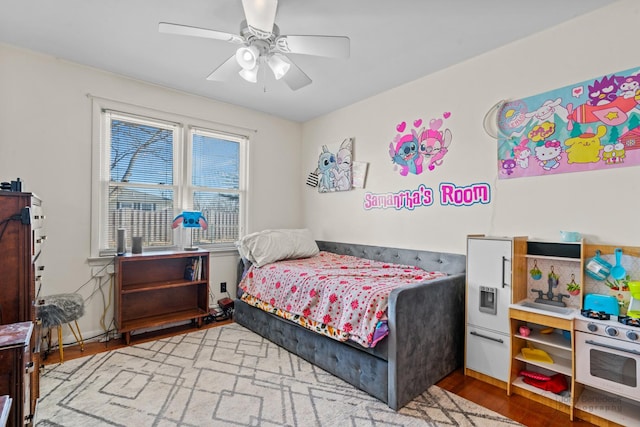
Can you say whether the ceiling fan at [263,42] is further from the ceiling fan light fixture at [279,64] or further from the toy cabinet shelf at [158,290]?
the toy cabinet shelf at [158,290]

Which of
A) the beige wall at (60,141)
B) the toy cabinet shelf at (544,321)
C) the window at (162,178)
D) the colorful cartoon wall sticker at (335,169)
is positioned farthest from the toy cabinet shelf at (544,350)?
the beige wall at (60,141)

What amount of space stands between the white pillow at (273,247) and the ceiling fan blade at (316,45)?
2037 mm

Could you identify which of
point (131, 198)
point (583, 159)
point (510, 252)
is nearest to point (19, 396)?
point (131, 198)

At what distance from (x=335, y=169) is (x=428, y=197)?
54.9 inches

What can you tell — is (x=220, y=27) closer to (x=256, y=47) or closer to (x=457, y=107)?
(x=256, y=47)

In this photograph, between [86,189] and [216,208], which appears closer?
[86,189]

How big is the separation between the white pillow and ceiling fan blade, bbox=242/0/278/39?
213 cm

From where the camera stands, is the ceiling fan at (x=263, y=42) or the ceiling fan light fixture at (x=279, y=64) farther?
the ceiling fan light fixture at (x=279, y=64)

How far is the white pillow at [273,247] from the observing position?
134 inches

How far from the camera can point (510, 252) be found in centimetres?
219

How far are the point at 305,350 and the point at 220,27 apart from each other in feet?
8.62

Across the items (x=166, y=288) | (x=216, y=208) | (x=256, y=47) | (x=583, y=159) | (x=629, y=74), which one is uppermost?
(x=256, y=47)

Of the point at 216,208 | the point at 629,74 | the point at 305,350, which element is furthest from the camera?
the point at 216,208

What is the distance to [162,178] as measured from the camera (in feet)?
11.4
